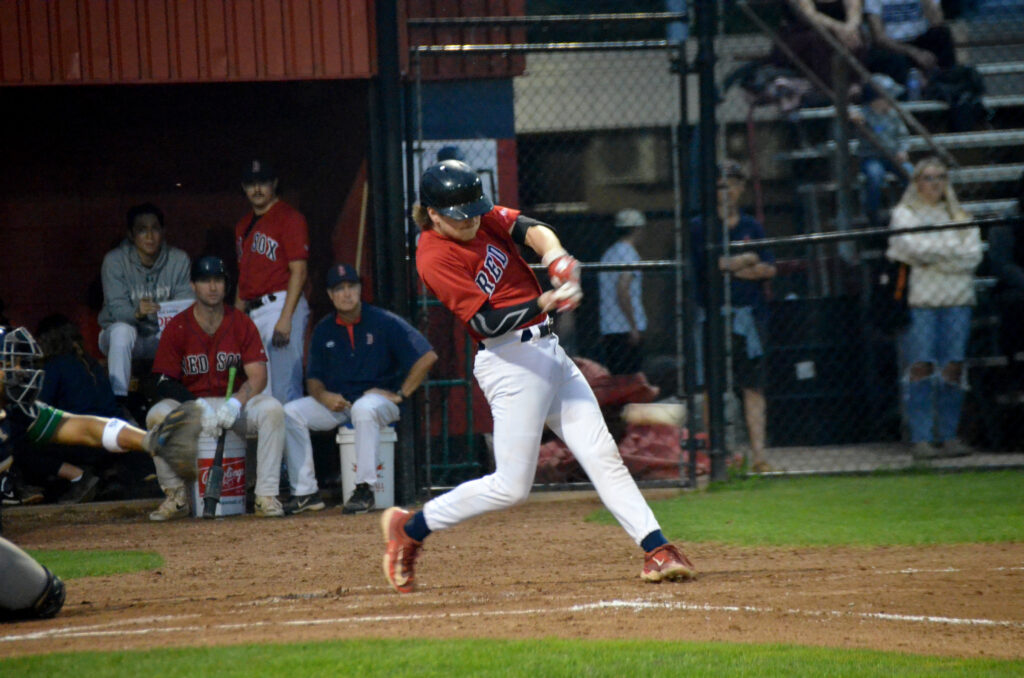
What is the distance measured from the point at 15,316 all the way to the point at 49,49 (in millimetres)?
2806

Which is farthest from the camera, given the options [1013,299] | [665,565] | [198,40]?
[1013,299]

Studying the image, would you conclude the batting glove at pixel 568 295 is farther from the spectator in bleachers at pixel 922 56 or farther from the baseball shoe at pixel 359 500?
the spectator in bleachers at pixel 922 56

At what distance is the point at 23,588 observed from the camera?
16.3ft

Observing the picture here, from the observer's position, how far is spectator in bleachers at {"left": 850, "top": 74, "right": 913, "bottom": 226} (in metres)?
10.5

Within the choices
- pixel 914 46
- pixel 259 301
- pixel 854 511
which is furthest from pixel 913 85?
pixel 259 301

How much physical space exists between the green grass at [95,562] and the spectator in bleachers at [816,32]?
24.1 feet

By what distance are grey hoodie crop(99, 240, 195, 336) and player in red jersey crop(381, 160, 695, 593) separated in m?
4.70

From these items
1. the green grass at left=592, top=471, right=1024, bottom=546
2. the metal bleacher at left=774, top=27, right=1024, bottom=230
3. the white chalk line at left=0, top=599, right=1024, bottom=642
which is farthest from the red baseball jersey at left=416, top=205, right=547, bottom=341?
the metal bleacher at left=774, top=27, right=1024, bottom=230

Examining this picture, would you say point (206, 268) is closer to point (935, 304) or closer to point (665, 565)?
point (665, 565)

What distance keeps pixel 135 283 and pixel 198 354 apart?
50.1 inches

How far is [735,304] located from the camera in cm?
934

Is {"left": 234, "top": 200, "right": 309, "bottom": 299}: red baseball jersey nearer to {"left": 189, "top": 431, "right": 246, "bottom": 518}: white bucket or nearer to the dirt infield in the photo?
{"left": 189, "top": 431, "right": 246, "bottom": 518}: white bucket

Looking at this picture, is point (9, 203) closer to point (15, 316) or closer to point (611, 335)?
point (15, 316)

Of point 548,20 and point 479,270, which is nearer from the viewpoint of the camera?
point 479,270
